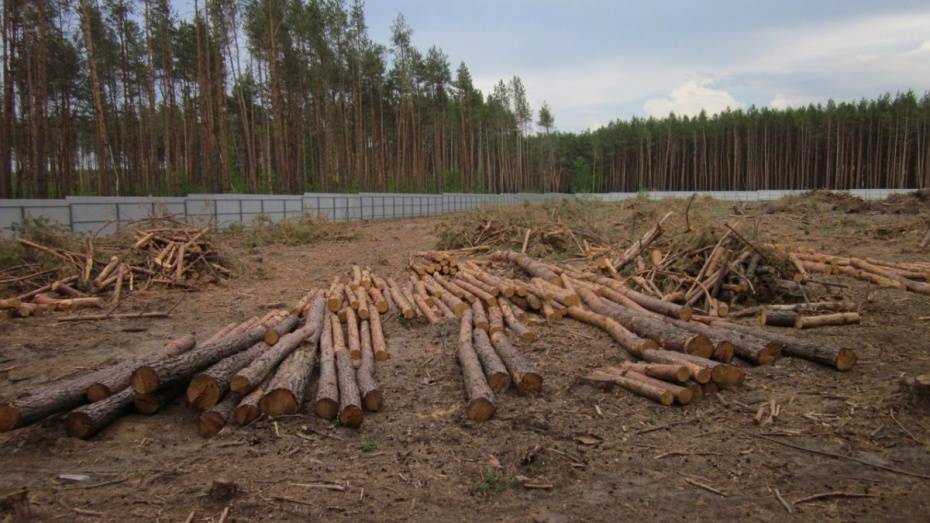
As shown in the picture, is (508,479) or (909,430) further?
(909,430)

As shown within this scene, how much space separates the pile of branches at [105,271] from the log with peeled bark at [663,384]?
6.95 m

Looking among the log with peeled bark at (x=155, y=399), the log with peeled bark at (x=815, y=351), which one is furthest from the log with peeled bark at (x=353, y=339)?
the log with peeled bark at (x=815, y=351)

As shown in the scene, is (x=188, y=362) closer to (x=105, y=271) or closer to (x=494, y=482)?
(x=494, y=482)

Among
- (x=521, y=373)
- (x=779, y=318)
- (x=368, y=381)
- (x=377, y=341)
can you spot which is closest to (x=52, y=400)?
(x=368, y=381)

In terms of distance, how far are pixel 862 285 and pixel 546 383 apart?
6.76m

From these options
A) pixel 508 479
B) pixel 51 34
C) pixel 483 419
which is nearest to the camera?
pixel 508 479

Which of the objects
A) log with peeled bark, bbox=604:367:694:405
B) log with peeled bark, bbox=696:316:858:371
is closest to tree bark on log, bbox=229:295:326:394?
log with peeled bark, bbox=604:367:694:405

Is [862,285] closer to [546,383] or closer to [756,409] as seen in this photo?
[756,409]

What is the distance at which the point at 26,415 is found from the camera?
4191mm

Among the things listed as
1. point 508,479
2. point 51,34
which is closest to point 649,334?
point 508,479

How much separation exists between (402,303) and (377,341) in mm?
1720

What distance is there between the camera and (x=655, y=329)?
632 centimetres

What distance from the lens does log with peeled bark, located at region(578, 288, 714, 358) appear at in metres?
5.65

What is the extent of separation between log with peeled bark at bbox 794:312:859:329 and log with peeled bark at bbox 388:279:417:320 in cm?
516
